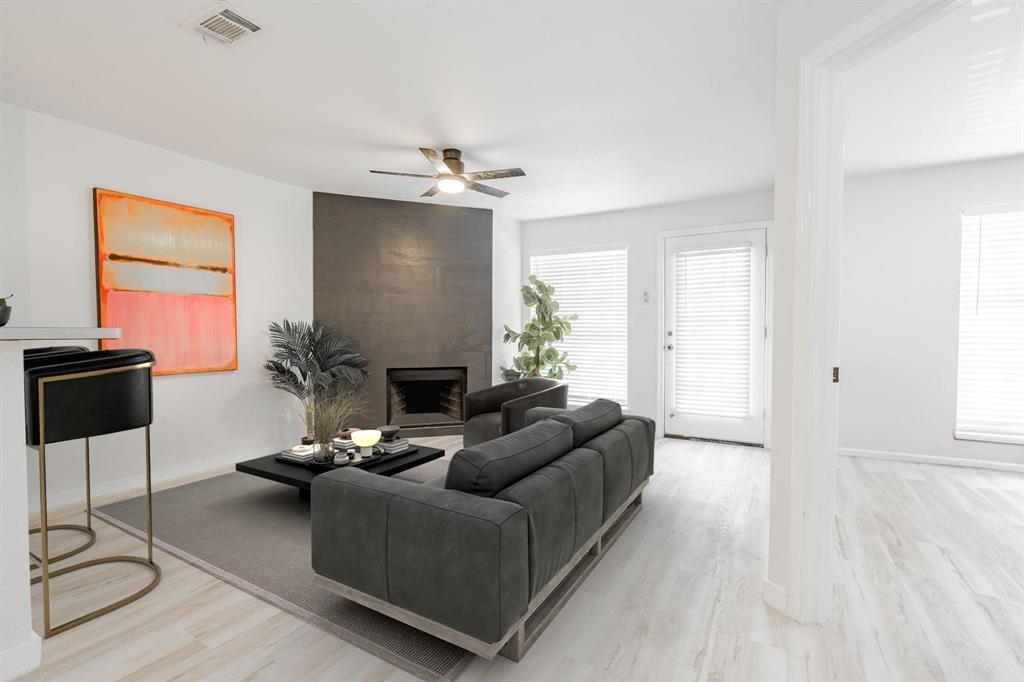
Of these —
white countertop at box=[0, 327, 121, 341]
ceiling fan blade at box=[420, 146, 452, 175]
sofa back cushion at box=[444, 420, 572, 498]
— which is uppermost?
ceiling fan blade at box=[420, 146, 452, 175]

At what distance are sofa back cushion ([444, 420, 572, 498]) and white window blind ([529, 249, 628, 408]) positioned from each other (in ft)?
12.6

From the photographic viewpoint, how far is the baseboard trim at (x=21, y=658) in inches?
66.6

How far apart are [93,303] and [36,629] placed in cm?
226

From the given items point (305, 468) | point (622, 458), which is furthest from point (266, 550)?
point (622, 458)

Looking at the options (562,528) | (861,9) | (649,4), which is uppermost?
(649,4)

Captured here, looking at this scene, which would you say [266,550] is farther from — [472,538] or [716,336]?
[716,336]

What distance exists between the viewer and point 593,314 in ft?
19.9

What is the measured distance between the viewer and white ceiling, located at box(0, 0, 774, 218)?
216cm

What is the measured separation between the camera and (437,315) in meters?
5.47

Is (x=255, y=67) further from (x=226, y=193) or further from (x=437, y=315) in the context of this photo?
(x=437, y=315)

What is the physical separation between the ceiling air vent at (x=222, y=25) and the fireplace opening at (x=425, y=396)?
11.4 feet

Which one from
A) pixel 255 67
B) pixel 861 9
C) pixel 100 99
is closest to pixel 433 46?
pixel 255 67

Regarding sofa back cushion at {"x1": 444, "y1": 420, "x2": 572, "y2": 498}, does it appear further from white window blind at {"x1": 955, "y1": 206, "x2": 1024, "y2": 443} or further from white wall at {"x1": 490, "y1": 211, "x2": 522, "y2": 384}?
white window blind at {"x1": 955, "y1": 206, "x2": 1024, "y2": 443}

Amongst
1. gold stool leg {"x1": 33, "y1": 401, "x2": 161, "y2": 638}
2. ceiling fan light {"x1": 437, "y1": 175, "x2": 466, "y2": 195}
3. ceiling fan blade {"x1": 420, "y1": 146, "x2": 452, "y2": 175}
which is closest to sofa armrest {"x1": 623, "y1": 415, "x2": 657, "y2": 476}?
ceiling fan light {"x1": 437, "y1": 175, "x2": 466, "y2": 195}
